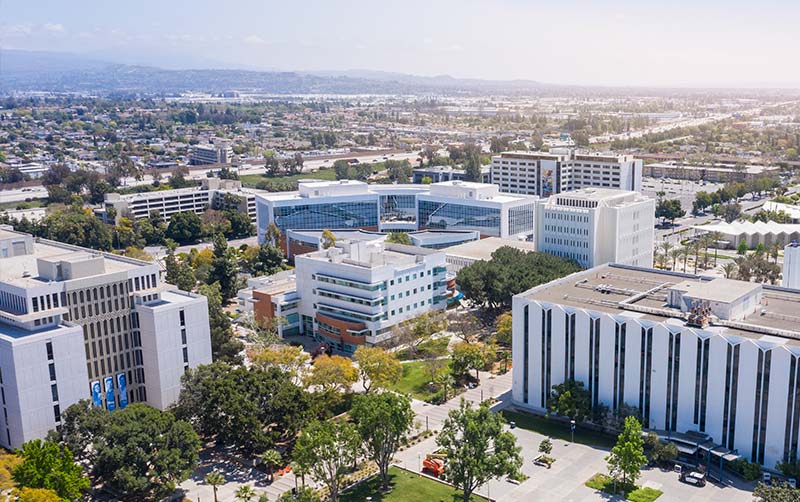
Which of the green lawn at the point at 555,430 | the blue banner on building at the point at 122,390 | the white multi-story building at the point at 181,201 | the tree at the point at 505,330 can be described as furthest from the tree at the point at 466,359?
the white multi-story building at the point at 181,201

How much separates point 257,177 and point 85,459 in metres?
108

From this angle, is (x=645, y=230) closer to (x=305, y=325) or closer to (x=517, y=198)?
(x=517, y=198)

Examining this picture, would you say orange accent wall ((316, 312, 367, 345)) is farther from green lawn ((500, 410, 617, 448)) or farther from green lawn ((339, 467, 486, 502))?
green lawn ((339, 467, 486, 502))

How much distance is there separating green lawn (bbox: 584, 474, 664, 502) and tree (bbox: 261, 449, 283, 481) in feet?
49.6

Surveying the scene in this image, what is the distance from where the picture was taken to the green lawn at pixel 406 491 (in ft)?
117

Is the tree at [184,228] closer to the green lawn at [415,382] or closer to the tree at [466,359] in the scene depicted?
the green lawn at [415,382]

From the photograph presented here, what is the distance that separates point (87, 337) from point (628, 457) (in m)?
28.9

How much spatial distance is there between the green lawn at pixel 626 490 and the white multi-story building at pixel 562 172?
65.1m

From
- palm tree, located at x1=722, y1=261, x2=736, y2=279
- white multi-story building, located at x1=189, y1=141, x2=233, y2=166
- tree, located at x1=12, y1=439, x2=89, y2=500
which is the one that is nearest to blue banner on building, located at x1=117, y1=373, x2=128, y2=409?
tree, located at x1=12, y1=439, x2=89, y2=500

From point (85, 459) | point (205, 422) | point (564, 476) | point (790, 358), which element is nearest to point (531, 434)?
point (564, 476)

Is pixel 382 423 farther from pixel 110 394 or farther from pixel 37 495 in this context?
pixel 110 394

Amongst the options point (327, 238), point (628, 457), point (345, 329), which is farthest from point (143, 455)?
point (327, 238)

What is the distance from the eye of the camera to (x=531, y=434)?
41.9 meters

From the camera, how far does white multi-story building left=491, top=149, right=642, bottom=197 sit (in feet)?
317
